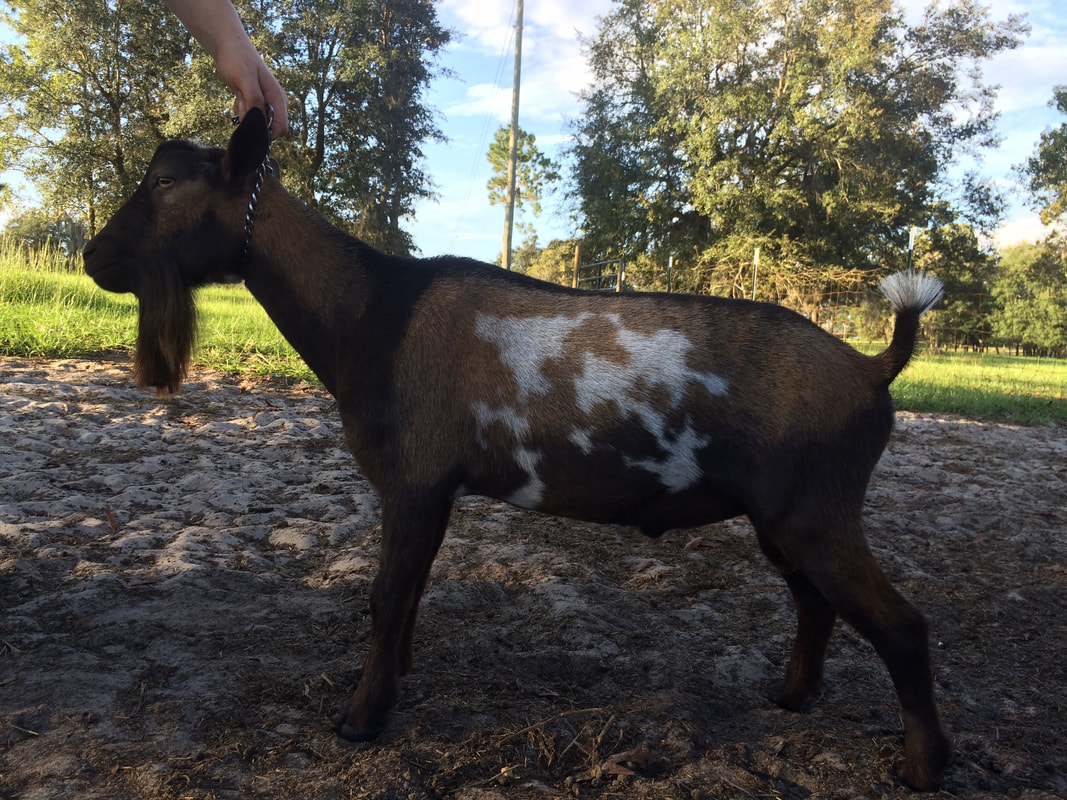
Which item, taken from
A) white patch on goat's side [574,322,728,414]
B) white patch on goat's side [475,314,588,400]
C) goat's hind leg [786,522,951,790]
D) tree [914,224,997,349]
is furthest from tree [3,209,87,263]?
tree [914,224,997,349]

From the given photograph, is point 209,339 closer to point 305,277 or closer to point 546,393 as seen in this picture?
point 305,277

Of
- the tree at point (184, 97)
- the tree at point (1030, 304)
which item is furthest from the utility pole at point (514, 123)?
the tree at point (1030, 304)

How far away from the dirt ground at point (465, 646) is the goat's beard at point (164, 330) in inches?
37.6

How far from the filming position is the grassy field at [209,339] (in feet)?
26.4

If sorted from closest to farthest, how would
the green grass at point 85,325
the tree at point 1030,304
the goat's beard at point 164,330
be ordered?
the goat's beard at point 164,330, the green grass at point 85,325, the tree at point 1030,304

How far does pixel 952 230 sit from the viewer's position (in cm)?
2575

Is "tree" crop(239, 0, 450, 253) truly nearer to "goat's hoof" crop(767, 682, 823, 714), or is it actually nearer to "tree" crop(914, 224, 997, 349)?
"tree" crop(914, 224, 997, 349)

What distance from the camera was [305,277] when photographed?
269 centimetres

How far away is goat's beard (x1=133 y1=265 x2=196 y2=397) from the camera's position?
8.89 ft

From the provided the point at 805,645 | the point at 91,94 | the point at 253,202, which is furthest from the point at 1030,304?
the point at 253,202

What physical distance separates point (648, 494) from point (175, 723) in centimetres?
162

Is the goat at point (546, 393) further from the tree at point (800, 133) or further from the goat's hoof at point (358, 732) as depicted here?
the tree at point (800, 133)

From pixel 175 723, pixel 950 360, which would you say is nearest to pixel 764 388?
pixel 175 723

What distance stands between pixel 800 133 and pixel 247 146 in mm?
25618
